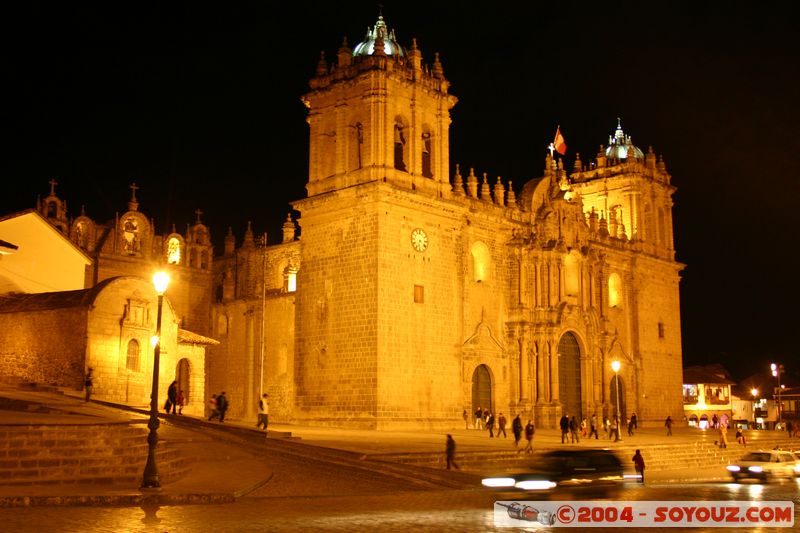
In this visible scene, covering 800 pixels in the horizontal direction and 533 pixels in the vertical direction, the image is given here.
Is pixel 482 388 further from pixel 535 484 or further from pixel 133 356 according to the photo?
pixel 535 484

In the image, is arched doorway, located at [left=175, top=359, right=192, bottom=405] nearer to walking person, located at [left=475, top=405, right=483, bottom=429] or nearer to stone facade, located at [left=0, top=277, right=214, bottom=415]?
stone facade, located at [left=0, top=277, right=214, bottom=415]

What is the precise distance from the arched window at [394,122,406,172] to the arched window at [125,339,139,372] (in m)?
12.5

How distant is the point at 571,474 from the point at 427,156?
25.7 m

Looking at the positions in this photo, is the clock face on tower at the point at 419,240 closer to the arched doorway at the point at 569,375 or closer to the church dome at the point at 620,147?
the arched doorway at the point at 569,375

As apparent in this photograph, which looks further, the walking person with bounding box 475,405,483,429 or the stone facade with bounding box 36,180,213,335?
the stone facade with bounding box 36,180,213,335

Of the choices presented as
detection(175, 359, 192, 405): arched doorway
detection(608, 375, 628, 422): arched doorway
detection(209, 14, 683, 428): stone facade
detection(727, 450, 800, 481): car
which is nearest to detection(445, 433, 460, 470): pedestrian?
detection(727, 450, 800, 481): car

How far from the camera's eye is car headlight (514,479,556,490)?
13.8 m

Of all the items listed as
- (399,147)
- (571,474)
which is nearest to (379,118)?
(399,147)

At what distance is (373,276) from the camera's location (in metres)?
34.5

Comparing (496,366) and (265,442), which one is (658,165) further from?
(265,442)

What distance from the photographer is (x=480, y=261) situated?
40281 millimetres

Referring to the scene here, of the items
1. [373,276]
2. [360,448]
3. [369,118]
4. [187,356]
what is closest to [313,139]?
[369,118]

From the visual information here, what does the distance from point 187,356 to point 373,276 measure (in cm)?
1176

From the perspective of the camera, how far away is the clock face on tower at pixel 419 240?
119 feet
